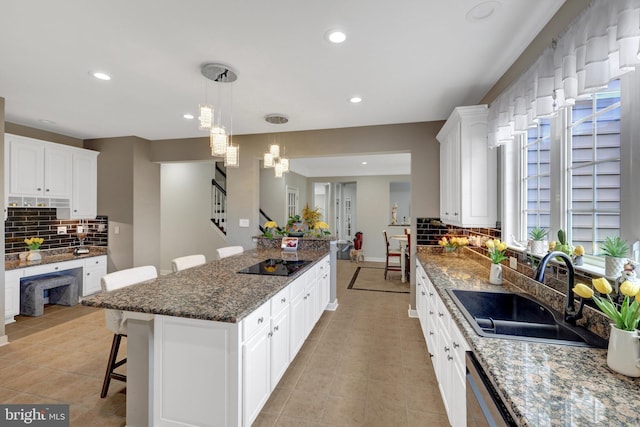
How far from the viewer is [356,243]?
7531 mm

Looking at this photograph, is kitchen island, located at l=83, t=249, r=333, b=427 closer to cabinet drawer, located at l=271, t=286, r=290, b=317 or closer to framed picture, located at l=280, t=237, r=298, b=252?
cabinet drawer, located at l=271, t=286, r=290, b=317

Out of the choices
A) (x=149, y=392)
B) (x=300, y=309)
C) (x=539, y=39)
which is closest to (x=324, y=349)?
(x=300, y=309)

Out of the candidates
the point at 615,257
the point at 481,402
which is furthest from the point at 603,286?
the point at 481,402

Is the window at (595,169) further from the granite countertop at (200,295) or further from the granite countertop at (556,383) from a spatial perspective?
the granite countertop at (200,295)

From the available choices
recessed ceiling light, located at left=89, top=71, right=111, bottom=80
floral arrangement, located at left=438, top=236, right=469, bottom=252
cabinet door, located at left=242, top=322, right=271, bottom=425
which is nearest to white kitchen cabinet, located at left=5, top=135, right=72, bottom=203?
recessed ceiling light, located at left=89, top=71, right=111, bottom=80

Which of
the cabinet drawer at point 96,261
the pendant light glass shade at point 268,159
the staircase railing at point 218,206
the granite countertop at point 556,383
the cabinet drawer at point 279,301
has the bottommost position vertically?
the cabinet drawer at point 96,261

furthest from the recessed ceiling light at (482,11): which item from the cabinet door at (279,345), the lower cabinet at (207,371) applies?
the cabinet door at (279,345)

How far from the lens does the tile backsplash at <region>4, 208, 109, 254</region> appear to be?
3900 millimetres

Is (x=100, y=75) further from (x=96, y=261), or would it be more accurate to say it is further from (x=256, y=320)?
(x=96, y=261)

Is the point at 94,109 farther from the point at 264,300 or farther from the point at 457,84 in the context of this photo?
the point at 457,84

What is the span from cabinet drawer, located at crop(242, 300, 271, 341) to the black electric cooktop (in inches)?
19.2

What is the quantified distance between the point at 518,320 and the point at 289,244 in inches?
104

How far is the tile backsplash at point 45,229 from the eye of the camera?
12.8ft

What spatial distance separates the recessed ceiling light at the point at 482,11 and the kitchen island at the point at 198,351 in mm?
2147
